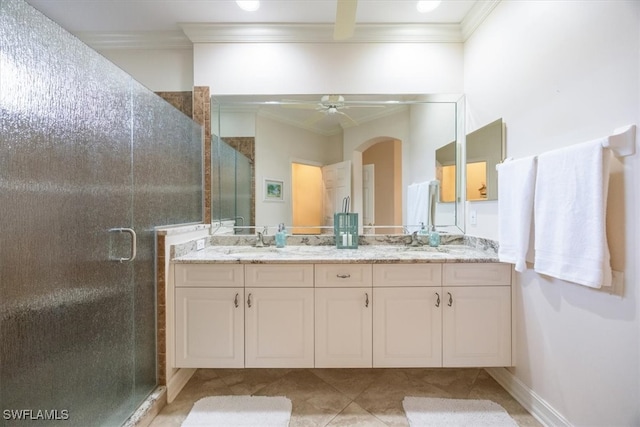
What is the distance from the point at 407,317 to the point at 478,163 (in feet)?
4.19

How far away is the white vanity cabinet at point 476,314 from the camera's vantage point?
5.37 ft

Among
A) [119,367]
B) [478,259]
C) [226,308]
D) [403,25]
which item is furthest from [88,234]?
[403,25]

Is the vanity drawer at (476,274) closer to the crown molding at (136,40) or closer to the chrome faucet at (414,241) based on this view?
the chrome faucet at (414,241)

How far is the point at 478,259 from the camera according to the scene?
1644 mm

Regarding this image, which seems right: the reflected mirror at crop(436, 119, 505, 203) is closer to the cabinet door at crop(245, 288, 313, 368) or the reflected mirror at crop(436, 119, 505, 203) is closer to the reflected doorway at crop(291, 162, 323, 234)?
the reflected doorway at crop(291, 162, 323, 234)

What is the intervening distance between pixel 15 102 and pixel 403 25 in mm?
2387

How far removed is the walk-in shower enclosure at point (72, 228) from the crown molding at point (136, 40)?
3.51 ft

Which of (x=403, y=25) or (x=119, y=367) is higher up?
(x=403, y=25)

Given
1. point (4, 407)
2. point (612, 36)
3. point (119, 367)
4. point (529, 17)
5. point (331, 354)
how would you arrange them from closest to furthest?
point (4, 407) < point (612, 36) < point (119, 367) < point (529, 17) < point (331, 354)

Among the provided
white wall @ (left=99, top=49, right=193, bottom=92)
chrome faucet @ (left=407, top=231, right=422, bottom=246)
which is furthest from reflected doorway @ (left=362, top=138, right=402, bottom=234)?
white wall @ (left=99, top=49, right=193, bottom=92)

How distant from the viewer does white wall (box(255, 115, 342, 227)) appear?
2268 mm

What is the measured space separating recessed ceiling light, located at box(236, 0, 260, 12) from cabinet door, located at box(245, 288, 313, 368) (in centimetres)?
201

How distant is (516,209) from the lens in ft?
4.85

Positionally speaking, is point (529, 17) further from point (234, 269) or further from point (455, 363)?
point (234, 269)
